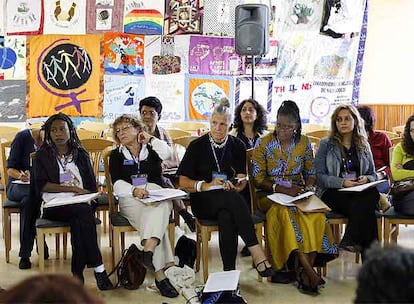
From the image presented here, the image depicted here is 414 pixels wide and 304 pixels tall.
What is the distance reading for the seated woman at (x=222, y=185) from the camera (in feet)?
12.4

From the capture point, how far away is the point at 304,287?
3852 mm

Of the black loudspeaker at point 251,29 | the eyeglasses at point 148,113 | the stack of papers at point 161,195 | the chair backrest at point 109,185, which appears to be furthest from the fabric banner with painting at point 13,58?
the stack of papers at point 161,195

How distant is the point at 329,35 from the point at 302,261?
432cm

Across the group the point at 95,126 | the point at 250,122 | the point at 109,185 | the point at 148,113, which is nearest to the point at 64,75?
the point at 95,126

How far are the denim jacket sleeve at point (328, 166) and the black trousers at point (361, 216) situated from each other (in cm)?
12

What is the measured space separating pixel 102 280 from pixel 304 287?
116 centimetres


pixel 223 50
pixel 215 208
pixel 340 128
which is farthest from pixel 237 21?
pixel 215 208

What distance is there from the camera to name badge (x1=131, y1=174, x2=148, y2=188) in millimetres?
3953

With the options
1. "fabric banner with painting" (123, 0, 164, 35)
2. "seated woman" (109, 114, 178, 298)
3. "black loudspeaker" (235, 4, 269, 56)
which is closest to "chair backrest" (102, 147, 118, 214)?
"seated woman" (109, 114, 178, 298)

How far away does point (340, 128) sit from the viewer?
13.7 ft

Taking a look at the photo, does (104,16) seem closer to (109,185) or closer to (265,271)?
(109,185)

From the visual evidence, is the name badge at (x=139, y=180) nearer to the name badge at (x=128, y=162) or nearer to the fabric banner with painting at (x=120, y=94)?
the name badge at (x=128, y=162)

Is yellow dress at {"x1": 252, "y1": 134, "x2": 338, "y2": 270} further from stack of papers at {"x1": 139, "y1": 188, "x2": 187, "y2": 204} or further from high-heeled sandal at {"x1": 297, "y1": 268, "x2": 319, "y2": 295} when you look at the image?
stack of papers at {"x1": 139, "y1": 188, "x2": 187, "y2": 204}

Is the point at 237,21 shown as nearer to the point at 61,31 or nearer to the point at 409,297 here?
the point at 61,31
